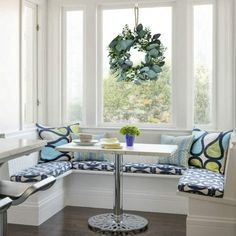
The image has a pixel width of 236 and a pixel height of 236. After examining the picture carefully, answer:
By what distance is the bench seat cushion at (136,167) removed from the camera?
3918 mm

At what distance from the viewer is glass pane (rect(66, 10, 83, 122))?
4848mm

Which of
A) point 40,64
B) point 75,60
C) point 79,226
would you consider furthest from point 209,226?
point 40,64

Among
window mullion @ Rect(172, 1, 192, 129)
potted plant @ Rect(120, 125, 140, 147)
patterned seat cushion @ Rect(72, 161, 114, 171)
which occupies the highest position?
window mullion @ Rect(172, 1, 192, 129)

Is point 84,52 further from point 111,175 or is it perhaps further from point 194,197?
point 194,197

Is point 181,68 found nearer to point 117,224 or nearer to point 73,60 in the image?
point 73,60

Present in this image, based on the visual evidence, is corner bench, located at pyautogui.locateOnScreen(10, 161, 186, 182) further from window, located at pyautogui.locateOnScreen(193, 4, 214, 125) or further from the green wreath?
the green wreath

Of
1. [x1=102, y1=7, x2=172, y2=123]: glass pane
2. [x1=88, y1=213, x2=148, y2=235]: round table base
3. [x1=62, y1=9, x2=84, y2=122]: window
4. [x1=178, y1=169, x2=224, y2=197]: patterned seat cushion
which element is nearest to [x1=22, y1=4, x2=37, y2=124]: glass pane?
[x1=62, y1=9, x2=84, y2=122]: window

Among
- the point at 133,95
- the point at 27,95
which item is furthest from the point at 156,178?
the point at 27,95

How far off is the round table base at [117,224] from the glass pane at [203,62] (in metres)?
1.51

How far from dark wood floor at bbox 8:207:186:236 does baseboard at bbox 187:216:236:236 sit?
16 cm

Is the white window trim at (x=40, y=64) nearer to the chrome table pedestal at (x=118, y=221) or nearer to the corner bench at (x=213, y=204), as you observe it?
the chrome table pedestal at (x=118, y=221)

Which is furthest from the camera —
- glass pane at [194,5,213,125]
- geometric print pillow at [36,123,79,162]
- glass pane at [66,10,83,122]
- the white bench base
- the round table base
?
glass pane at [66,10,83,122]

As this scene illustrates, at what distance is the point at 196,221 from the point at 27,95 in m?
2.49

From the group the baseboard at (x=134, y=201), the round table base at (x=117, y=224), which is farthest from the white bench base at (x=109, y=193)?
the round table base at (x=117, y=224)
